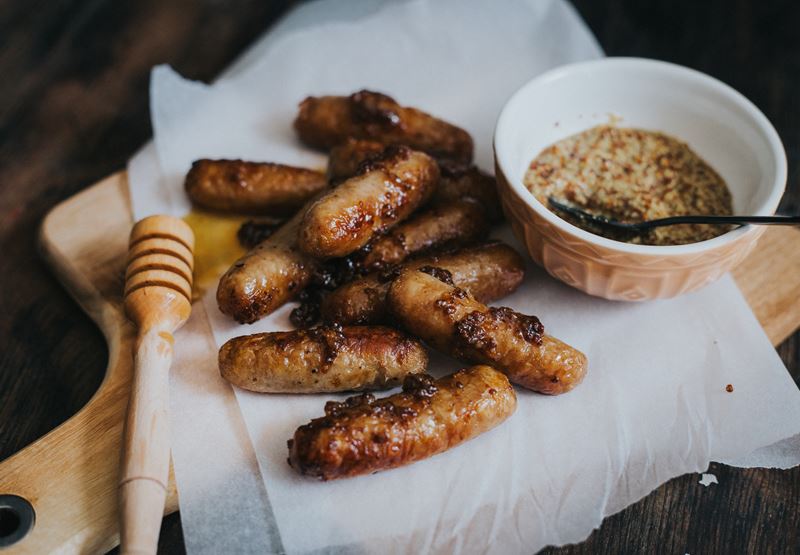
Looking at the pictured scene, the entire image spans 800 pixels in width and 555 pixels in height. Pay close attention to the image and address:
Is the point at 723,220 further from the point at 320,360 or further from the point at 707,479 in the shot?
the point at 320,360

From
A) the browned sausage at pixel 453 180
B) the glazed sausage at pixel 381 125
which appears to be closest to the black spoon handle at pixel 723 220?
the browned sausage at pixel 453 180

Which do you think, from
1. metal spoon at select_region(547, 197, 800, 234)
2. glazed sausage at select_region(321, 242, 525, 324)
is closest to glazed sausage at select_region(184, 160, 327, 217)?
glazed sausage at select_region(321, 242, 525, 324)

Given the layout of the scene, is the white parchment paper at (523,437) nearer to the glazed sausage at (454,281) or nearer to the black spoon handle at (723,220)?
the glazed sausage at (454,281)

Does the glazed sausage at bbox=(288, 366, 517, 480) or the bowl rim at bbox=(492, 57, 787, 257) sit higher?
the bowl rim at bbox=(492, 57, 787, 257)

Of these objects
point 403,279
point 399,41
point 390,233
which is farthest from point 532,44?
point 403,279

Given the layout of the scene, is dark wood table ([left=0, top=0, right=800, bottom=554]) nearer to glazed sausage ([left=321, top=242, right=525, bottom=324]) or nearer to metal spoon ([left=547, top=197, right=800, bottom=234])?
metal spoon ([left=547, top=197, right=800, bottom=234])

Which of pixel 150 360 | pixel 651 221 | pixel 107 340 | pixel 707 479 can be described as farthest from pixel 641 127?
pixel 107 340

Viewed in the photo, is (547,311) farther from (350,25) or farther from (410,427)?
(350,25)
